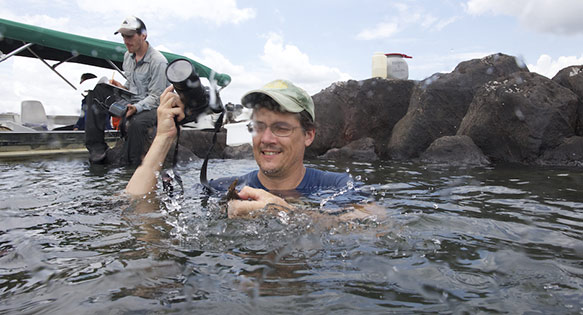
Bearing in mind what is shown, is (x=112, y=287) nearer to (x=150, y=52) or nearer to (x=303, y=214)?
(x=303, y=214)

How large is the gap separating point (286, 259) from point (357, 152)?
8.37 m

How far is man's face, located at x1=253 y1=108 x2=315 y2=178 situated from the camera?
10.5ft

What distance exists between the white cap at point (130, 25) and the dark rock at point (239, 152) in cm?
460

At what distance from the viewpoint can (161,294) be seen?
72.1 inches

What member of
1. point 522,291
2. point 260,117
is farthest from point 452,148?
point 522,291

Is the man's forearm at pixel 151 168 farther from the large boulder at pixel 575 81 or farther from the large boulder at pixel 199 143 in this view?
the large boulder at pixel 575 81

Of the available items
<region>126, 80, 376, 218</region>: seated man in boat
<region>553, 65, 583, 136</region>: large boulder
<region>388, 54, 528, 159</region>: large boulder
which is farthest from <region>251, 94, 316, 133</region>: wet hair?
<region>553, 65, 583, 136</region>: large boulder

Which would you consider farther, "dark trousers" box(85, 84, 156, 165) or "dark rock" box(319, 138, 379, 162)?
"dark rock" box(319, 138, 379, 162)

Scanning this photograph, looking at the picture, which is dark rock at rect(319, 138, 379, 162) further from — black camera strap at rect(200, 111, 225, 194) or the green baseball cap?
the green baseball cap

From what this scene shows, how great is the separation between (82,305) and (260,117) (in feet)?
6.00

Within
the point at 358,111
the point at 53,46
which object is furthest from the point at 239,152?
the point at 53,46

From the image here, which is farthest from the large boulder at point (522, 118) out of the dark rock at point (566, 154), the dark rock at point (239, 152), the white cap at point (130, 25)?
the white cap at point (130, 25)

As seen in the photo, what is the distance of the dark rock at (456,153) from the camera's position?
849cm

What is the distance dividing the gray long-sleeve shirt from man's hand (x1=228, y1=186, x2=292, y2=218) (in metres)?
5.33
